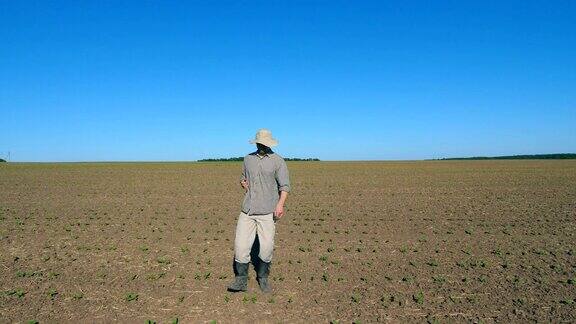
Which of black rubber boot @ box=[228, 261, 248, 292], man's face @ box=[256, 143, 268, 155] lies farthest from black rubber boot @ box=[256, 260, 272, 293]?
man's face @ box=[256, 143, 268, 155]

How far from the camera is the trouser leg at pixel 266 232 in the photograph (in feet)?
20.7

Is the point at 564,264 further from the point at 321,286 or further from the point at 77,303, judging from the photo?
the point at 77,303

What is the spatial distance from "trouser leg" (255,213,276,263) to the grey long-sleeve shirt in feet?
0.32

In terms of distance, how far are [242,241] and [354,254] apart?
325cm

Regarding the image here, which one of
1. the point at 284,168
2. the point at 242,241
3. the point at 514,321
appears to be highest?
the point at 284,168

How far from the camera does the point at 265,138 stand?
625 cm

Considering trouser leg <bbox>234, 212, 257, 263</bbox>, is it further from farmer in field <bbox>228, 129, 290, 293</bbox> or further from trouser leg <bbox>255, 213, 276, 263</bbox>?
trouser leg <bbox>255, 213, 276, 263</bbox>

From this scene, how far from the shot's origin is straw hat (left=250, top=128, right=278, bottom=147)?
6188 millimetres

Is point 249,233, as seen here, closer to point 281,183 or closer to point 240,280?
point 240,280

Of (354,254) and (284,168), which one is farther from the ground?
(284,168)

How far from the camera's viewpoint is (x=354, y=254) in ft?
29.1

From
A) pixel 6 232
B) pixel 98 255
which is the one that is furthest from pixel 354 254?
pixel 6 232

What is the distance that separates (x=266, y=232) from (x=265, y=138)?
128 centimetres

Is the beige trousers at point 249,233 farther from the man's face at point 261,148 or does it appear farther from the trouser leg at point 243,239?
the man's face at point 261,148
